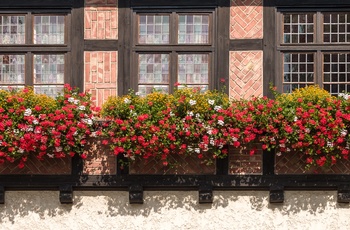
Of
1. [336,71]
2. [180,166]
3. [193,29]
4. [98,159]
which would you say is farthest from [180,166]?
[336,71]

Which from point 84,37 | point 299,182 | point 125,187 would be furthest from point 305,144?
point 84,37

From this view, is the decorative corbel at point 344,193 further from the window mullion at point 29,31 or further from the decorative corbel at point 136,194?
the window mullion at point 29,31

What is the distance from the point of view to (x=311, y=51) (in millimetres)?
14281

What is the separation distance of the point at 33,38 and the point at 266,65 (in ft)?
12.2

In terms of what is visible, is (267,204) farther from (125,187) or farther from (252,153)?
(125,187)

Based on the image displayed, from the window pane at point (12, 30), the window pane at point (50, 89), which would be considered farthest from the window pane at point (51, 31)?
the window pane at point (50, 89)

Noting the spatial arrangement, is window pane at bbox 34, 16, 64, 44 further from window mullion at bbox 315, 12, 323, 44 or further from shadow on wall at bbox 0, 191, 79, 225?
window mullion at bbox 315, 12, 323, 44

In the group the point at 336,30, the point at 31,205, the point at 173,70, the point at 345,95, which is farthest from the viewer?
the point at 173,70

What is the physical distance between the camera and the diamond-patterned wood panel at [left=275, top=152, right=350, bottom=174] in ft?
45.9

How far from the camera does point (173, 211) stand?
46.1 feet

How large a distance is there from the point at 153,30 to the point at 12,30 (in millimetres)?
2259

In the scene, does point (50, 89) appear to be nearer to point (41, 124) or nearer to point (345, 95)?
point (41, 124)

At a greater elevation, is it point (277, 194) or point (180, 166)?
point (180, 166)

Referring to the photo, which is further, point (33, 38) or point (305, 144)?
point (33, 38)
